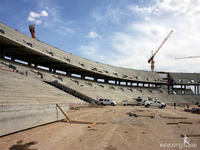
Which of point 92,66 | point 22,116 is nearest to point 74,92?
point 92,66

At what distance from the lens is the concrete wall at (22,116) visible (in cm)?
689

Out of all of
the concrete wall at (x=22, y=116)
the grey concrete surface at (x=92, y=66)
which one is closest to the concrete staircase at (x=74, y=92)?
the grey concrete surface at (x=92, y=66)

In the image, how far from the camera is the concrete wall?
6.89 m

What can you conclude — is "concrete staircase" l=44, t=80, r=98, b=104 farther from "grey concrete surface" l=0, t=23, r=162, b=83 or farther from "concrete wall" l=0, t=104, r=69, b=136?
"concrete wall" l=0, t=104, r=69, b=136

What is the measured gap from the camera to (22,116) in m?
7.93

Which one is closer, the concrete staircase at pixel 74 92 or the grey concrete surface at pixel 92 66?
the concrete staircase at pixel 74 92

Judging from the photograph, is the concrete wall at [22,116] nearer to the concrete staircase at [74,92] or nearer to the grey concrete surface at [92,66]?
the concrete staircase at [74,92]

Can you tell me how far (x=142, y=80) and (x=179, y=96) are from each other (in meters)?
17.9

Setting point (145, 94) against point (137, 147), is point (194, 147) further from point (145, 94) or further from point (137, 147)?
point (145, 94)

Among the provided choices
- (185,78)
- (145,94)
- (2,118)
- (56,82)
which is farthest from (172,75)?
(2,118)

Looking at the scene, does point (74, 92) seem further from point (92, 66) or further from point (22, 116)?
point (22, 116)

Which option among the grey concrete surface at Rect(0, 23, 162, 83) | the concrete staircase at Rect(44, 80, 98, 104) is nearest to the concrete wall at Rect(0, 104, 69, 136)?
the concrete staircase at Rect(44, 80, 98, 104)

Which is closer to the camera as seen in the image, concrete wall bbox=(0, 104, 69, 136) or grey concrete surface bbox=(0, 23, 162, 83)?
concrete wall bbox=(0, 104, 69, 136)

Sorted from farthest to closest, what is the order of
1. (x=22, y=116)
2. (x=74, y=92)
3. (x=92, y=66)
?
1. (x=92, y=66)
2. (x=74, y=92)
3. (x=22, y=116)
